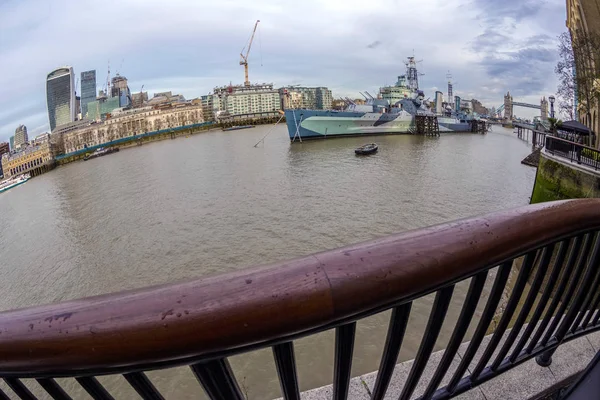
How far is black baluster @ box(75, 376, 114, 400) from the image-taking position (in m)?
0.48

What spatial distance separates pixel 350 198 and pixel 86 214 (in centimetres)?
1031

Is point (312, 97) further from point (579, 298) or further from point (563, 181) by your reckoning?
point (579, 298)

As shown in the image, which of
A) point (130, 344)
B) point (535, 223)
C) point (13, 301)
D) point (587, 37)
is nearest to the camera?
point (130, 344)

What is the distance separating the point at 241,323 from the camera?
40 centimetres

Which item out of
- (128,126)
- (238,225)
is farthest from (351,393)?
(128,126)

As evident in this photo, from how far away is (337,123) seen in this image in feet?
108

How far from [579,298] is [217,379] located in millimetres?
1220

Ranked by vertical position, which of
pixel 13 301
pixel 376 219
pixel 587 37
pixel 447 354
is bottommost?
pixel 13 301

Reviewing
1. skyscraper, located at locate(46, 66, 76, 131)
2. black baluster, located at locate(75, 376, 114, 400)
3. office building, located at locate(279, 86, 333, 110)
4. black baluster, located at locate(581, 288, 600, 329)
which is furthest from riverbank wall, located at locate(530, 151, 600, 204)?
skyscraper, located at locate(46, 66, 76, 131)

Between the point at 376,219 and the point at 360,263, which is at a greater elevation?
the point at 360,263

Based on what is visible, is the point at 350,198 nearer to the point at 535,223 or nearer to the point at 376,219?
the point at 376,219

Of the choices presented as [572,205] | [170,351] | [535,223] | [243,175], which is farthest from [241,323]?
[243,175]

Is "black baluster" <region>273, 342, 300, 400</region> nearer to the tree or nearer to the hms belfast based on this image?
the tree

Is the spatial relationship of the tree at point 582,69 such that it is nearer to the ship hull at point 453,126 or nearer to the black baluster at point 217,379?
the black baluster at point 217,379
